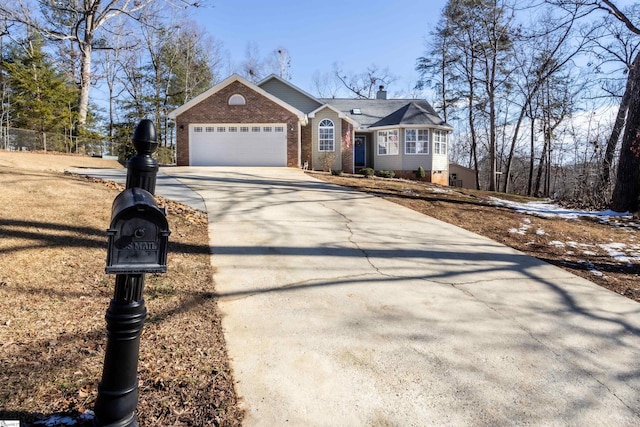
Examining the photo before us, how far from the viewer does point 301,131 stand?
21734 mm

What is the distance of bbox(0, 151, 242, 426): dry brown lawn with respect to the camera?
229 cm

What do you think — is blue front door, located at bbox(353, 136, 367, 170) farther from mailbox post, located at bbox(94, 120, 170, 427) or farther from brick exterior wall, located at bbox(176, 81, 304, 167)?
mailbox post, located at bbox(94, 120, 170, 427)

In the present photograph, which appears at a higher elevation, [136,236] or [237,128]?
[237,128]

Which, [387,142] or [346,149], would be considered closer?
[346,149]

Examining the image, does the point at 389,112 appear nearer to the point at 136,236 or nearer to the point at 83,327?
the point at 83,327

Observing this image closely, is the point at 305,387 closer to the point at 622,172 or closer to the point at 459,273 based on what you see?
the point at 459,273

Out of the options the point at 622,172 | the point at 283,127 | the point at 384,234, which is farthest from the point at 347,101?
the point at 384,234

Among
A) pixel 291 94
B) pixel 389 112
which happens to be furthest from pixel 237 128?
pixel 389 112

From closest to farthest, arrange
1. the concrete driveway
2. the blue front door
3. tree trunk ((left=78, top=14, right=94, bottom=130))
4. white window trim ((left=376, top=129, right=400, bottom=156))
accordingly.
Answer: the concrete driveway
white window trim ((left=376, top=129, right=400, bottom=156))
tree trunk ((left=78, top=14, right=94, bottom=130))
the blue front door

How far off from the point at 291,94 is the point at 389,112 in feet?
21.0

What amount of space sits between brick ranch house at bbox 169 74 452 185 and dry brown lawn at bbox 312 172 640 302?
9460mm

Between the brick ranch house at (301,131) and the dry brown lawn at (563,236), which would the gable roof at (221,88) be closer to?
the brick ranch house at (301,131)

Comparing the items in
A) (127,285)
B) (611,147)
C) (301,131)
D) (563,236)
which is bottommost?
(563,236)

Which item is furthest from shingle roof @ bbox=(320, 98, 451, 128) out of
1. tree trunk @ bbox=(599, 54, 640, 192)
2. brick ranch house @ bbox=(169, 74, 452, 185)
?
tree trunk @ bbox=(599, 54, 640, 192)
